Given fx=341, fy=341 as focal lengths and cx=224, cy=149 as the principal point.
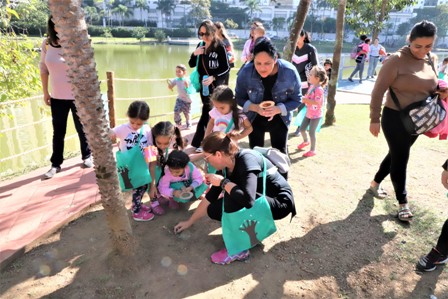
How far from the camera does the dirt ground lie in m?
2.25

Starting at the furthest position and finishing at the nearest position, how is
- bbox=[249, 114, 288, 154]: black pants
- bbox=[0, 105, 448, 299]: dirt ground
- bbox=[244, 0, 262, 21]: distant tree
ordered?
bbox=[244, 0, 262, 21]: distant tree
bbox=[249, 114, 288, 154]: black pants
bbox=[0, 105, 448, 299]: dirt ground

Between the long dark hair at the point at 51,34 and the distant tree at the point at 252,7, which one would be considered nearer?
the long dark hair at the point at 51,34

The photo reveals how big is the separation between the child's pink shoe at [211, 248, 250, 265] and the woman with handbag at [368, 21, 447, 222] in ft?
4.92

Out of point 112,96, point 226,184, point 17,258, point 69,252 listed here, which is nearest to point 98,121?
point 226,184

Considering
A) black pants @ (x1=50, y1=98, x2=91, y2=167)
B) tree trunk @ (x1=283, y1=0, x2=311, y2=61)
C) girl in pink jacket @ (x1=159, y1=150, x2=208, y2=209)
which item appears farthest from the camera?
tree trunk @ (x1=283, y1=0, x2=311, y2=61)

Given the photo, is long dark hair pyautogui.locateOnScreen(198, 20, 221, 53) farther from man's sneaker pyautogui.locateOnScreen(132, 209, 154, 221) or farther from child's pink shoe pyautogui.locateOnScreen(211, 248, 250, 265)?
child's pink shoe pyautogui.locateOnScreen(211, 248, 250, 265)

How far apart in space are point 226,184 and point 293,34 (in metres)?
2.61

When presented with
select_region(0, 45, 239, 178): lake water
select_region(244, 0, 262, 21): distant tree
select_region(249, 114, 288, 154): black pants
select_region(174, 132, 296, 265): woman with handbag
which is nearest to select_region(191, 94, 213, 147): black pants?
select_region(249, 114, 288, 154): black pants

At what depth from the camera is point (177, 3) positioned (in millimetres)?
85812

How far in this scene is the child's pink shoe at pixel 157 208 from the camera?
9.84 feet

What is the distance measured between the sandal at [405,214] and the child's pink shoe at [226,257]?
1.48 meters

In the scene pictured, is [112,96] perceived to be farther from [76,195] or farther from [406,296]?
[406,296]

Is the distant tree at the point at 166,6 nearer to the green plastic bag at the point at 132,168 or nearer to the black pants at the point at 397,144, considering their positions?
the green plastic bag at the point at 132,168

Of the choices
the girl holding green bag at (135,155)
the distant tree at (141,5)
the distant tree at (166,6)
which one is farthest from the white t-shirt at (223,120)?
the distant tree at (166,6)
